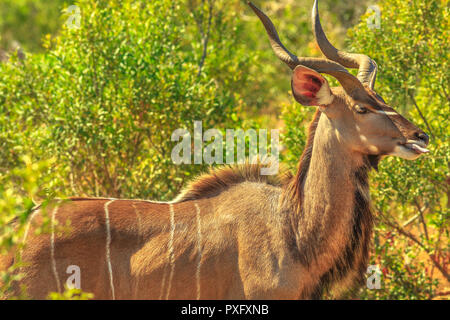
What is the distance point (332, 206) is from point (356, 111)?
0.48 metres

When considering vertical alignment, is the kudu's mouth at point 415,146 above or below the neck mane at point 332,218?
Answer: above

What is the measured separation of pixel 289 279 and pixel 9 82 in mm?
2849

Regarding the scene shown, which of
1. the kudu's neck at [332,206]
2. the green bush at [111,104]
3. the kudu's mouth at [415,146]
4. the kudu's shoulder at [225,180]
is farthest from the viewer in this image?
the green bush at [111,104]

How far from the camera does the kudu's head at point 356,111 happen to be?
9.94ft

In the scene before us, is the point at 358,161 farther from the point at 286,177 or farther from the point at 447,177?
the point at 447,177

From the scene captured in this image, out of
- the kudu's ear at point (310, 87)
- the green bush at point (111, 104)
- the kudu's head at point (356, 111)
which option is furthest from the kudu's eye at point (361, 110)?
the green bush at point (111, 104)

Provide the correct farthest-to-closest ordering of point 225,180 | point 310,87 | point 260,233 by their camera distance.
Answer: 1. point 225,180
2. point 310,87
3. point 260,233

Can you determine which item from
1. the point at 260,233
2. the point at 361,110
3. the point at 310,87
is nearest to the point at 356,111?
the point at 361,110

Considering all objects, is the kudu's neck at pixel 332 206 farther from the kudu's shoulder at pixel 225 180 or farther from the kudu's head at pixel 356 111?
the kudu's shoulder at pixel 225 180

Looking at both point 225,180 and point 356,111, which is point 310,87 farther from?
point 225,180

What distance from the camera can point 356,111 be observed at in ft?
10.2

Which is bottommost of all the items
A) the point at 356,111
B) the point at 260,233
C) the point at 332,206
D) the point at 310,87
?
the point at 260,233
